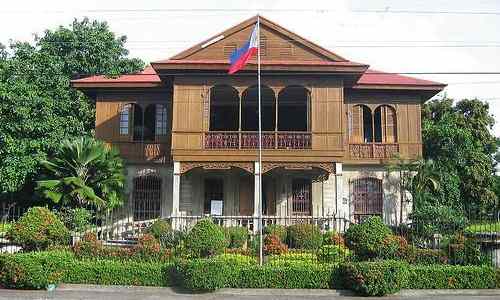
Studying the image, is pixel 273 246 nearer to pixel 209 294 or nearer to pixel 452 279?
pixel 209 294

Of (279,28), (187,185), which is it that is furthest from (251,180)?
(279,28)

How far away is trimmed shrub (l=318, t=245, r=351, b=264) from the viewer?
47.7 feet


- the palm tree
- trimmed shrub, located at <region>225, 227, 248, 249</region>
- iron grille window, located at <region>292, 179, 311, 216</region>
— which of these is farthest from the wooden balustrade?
trimmed shrub, located at <region>225, 227, 248, 249</region>

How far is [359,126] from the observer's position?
23.6m

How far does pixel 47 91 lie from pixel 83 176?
883 cm

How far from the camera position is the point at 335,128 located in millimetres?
20094

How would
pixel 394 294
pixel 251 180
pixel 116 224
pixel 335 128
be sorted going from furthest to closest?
pixel 251 180
pixel 116 224
pixel 335 128
pixel 394 294

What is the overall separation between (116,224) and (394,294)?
12655 millimetres

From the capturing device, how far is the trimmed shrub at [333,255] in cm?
1454

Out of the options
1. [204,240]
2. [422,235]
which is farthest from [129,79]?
[422,235]

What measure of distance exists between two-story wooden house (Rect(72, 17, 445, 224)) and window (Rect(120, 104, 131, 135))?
0.05 meters

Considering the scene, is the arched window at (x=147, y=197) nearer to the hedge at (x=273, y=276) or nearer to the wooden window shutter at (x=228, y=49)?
the wooden window shutter at (x=228, y=49)

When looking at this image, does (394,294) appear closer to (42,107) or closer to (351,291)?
(351,291)

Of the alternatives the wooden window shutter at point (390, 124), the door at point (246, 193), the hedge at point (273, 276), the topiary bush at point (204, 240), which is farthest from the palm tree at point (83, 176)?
the wooden window shutter at point (390, 124)
